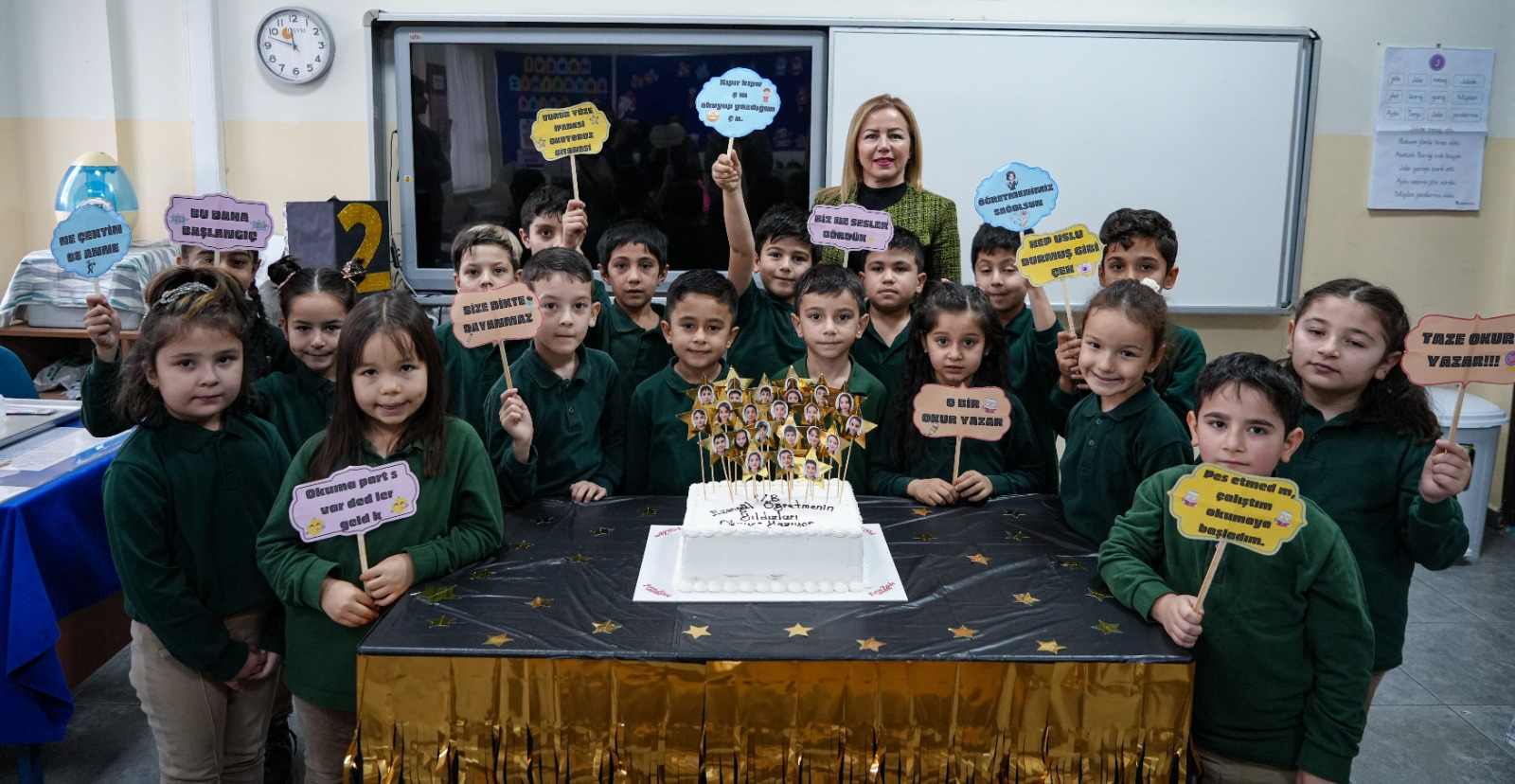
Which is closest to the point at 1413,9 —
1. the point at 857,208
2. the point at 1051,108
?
the point at 1051,108

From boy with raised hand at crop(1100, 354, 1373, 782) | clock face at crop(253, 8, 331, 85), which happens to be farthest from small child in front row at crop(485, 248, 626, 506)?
clock face at crop(253, 8, 331, 85)

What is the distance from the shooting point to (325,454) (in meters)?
1.71

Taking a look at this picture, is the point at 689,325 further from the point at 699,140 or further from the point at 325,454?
the point at 699,140

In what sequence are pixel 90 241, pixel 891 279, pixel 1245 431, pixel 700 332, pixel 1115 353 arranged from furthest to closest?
pixel 891 279 → pixel 700 332 → pixel 90 241 → pixel 1115 353 → pixel 1245 431

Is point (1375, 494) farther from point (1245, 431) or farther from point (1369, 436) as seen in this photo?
point (1245, 431)

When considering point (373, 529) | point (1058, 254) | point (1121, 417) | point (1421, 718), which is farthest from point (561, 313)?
point (1421, 718)

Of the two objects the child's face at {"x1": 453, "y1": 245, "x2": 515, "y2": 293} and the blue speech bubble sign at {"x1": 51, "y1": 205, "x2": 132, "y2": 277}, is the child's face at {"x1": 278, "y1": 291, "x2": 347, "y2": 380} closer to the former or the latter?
the blue speech bubble sign at {"x1": 51, "y1": 205, "x2": 132, "y2": 277}

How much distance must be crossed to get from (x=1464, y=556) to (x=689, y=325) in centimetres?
370

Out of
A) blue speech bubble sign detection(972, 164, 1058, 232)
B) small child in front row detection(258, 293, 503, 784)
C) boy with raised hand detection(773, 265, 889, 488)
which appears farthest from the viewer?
blue speech bubble sign detection(972, 164, 1058, 232)

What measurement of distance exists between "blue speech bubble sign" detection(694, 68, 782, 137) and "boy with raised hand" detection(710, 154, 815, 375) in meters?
0.17

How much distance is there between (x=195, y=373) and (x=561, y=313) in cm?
77

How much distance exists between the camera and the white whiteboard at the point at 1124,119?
14.3 ft

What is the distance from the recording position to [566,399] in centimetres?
224

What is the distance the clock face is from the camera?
14.2ft
